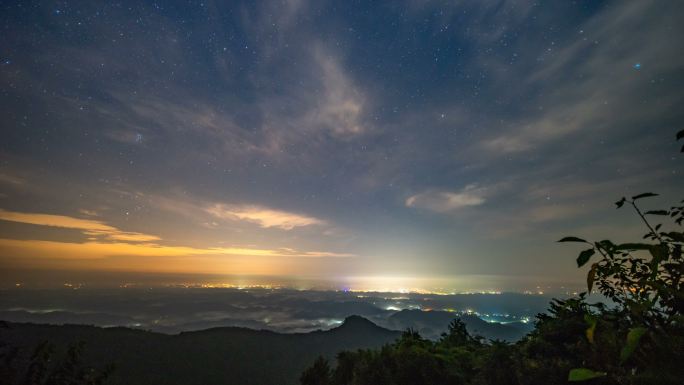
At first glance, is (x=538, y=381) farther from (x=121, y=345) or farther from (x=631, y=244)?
(x=121, y=345)

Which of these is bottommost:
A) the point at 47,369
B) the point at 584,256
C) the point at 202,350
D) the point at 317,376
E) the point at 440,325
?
the point at 440,325

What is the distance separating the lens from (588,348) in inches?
156

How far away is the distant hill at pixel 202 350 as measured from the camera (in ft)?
170

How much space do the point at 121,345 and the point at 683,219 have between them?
81.6 meters

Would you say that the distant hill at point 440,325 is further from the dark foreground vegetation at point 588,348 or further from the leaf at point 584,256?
the leaf at point 584,256

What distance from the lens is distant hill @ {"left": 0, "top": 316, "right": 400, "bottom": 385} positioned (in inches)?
2036

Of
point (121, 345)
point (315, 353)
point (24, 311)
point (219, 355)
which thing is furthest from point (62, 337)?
point (24, 311)

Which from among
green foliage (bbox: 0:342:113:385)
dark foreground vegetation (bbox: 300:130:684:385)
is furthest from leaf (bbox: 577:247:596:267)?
green foliage (bbox: 0:342:113:385)

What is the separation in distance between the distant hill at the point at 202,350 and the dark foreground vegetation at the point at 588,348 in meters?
48.4

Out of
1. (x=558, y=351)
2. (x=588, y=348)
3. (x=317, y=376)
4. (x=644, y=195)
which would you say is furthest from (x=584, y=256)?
(x=317, y=376)

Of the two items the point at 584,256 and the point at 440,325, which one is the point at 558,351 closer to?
the point at 584,256

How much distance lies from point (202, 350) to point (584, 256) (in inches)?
2969

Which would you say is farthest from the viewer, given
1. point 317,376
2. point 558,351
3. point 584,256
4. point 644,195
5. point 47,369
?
point 317,376

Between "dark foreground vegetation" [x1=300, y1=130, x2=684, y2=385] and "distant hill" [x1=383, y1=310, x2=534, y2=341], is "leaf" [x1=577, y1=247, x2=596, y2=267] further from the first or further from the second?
"distant hill" [x1=383, y1=310, x2=534, y2=341]
